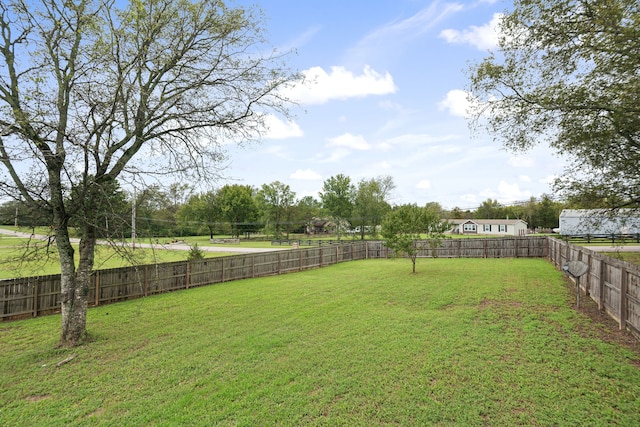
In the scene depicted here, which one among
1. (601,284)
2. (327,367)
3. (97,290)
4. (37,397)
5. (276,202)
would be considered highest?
(276,202)

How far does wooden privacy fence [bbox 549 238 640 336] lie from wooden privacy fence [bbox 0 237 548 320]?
939 cm

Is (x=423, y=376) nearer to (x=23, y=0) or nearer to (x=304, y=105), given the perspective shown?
(x=304, y=105)

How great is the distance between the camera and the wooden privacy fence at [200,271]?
28.7 feet

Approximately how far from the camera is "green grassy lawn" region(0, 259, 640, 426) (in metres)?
3.83

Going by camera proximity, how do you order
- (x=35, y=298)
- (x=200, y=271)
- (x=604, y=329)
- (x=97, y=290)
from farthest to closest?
(x=200, y=271) < (x=97, y=290) < (x=35, y=298) < (x=604, y=329)

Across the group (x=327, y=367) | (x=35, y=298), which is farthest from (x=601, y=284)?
(x=35, y=298)

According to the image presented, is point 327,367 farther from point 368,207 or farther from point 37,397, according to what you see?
point 368,207

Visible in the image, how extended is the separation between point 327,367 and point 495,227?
6200 cm

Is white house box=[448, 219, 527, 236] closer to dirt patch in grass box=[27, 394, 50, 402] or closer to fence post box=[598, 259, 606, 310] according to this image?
fence post box=[598, 259, 606, 310]

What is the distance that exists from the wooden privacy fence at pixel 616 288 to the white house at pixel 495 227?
151 ft

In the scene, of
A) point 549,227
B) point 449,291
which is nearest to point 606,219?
point 449,291

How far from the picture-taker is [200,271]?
13391 mm

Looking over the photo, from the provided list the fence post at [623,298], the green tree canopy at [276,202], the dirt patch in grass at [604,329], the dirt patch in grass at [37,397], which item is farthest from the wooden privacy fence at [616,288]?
the green tree canopy at [276,202]

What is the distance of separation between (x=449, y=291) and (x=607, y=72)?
7403 mm
